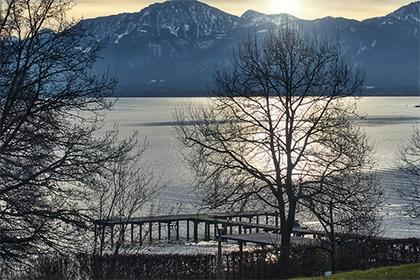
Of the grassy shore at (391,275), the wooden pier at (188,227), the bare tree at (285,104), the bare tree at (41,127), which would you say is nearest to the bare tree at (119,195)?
the bare tree at (41,127)

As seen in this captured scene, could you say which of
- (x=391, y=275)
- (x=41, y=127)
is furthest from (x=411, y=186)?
(x=41, y=127)

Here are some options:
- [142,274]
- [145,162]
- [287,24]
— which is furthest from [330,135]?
[145,162]

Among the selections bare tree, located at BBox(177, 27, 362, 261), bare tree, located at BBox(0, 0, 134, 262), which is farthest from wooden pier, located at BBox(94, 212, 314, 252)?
bare tree, located at BBox(0, 0, 134, 262)

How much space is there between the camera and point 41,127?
1719cm

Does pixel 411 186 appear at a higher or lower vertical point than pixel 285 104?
lower

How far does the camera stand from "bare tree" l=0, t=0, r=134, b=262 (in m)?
16.7

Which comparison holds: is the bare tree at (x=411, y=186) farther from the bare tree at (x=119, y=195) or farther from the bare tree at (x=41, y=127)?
the bare tree at (x=41, y=127)

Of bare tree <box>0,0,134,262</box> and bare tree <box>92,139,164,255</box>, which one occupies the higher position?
bare tree <box>0,0,134,262</box>

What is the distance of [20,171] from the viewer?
17.2 m

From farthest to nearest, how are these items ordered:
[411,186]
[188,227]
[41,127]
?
1. [411,186]
2. [188,227]
3. [41,127]

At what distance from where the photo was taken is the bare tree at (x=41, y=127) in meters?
16.7

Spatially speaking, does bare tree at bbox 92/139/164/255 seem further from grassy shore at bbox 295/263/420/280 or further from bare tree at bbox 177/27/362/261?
grassy shore at bbox 295/263/420/280

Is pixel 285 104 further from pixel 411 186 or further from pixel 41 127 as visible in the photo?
pixel 411 186

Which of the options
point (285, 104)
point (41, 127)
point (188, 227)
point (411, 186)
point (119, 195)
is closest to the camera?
point (41, 127)
